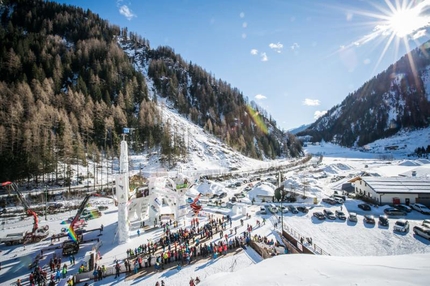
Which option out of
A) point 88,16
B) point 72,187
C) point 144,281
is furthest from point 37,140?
point 88,16

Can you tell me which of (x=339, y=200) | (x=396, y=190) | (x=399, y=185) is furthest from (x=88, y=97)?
(x=399, y=185)

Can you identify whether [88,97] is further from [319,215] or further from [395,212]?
[395,212]

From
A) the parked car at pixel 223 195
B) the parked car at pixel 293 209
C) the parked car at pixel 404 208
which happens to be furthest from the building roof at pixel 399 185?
the parked car at pixel 223 195

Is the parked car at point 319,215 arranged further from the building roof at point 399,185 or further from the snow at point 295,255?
the building roof at point 399,185

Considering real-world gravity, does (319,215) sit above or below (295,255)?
below

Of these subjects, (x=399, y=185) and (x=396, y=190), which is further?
(x=399, y=185)

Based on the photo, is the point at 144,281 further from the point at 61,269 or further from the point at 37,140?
the point at 37,140
